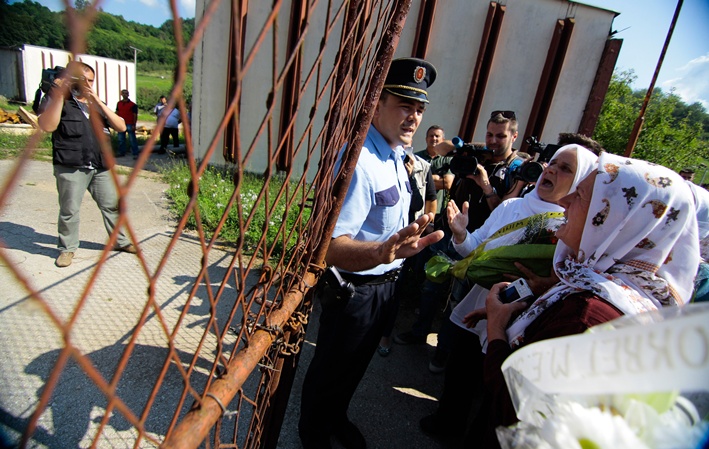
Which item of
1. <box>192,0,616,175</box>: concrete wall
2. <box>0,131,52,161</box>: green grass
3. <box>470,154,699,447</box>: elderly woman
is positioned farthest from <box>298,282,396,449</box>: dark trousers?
<box>0,131,52,161</box>: green grass

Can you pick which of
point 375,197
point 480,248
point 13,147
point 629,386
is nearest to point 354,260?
point 375,197

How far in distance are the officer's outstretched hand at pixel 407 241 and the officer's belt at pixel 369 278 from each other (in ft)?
1.33

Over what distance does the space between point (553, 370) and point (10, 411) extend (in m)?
2.79

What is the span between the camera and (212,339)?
2.91 meters

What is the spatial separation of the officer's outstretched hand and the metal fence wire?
25 cm

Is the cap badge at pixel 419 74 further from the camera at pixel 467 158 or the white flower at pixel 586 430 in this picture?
the white flower at pixel 586 430

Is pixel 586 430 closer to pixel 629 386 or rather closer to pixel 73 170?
pixel 629 386

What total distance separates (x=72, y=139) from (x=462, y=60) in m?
6.51

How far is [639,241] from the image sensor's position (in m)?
1.14

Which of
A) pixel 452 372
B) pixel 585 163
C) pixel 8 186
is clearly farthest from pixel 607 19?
pixel 8 186

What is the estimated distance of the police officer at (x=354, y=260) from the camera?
1653 millimetres

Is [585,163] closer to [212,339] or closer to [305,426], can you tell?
[305,426]

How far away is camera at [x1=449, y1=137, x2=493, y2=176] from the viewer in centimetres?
300

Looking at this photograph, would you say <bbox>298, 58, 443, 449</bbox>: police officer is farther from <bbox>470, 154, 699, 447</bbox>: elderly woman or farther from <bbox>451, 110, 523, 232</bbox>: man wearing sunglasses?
<bbox>451, 110, 523, 232</bbox>: man wearing sunglasses
